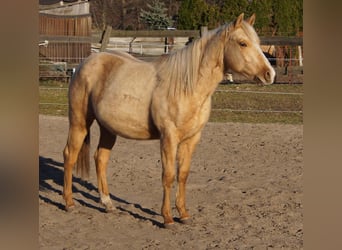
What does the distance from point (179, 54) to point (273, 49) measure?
41.9ft

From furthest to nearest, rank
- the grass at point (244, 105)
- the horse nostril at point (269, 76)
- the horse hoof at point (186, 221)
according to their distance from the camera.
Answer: the grass at point (244, 105) < the horse hoof at point (186, 221) < the horse nostril at point (269, 76)

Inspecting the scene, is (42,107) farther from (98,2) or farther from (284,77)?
(98,2)

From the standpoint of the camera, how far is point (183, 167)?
13.0 ft

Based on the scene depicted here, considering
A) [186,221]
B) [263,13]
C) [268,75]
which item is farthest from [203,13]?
[268,75]

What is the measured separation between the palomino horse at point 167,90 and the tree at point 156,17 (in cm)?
1894

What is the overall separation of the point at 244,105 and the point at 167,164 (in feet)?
20.6

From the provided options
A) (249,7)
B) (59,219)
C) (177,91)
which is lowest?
(59,219)

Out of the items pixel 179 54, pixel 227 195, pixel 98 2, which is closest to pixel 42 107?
pixel 227 195

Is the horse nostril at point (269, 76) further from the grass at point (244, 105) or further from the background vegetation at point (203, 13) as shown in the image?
the grass at point (244, 105)

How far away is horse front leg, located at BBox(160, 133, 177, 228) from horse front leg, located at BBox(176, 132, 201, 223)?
123 mm

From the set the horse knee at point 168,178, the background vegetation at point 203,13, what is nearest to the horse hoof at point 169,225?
the horse knee at point 168,178

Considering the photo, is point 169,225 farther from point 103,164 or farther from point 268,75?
point 268,75

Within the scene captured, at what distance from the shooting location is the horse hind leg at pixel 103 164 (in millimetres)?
4236
